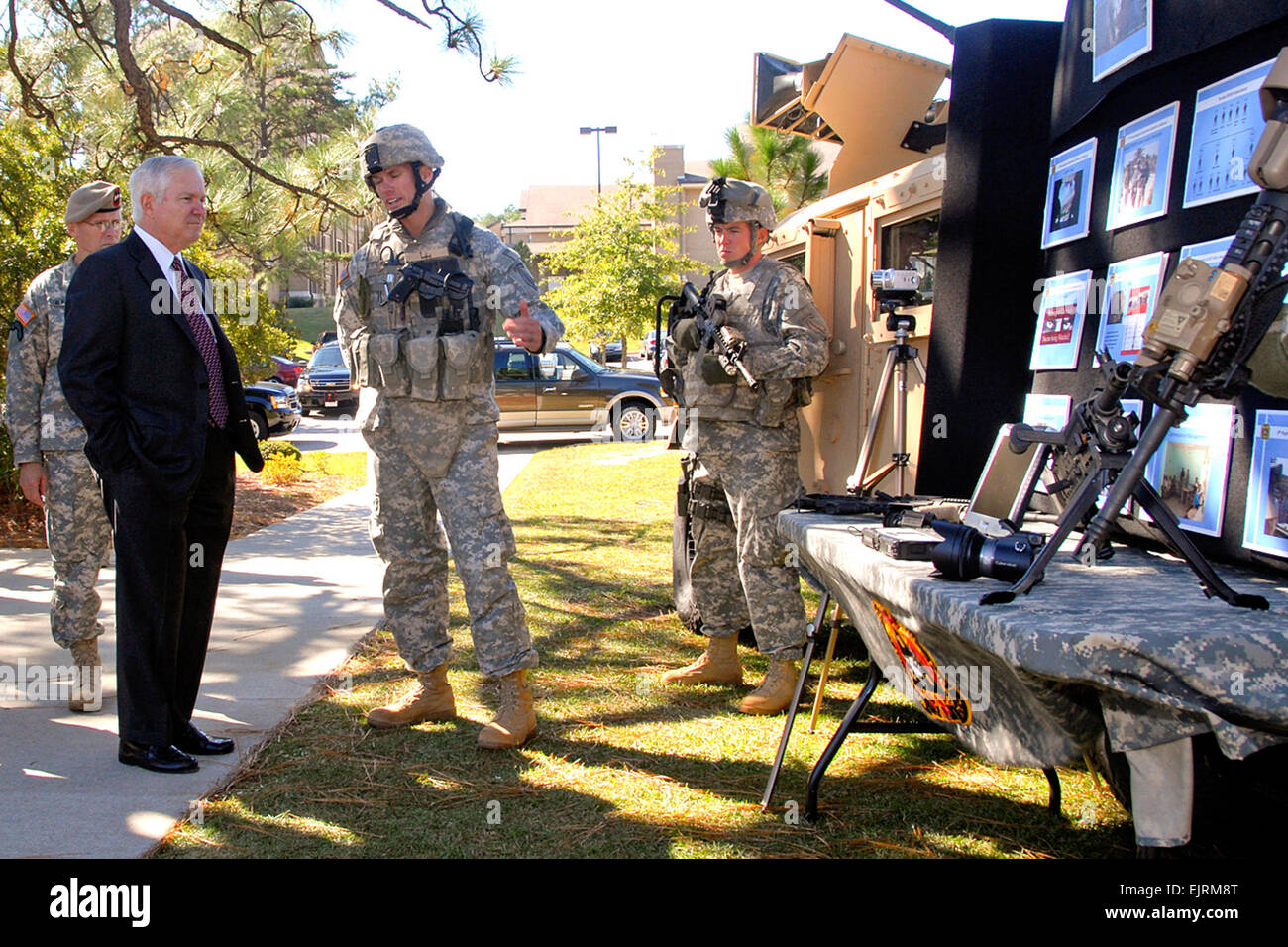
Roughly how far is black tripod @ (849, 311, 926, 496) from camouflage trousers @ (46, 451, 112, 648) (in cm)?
316

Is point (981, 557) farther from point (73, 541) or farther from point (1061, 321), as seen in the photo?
point (73, 541)

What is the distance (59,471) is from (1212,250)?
13.4 feet

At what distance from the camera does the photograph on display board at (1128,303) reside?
2.75 m

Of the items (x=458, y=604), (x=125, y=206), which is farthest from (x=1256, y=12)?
(x=125, y=206)

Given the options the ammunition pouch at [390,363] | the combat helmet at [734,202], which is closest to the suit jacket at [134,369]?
the ammunition pouch at [390,363]

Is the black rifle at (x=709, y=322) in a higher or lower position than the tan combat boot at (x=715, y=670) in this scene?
higher

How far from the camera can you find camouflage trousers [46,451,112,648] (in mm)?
4098

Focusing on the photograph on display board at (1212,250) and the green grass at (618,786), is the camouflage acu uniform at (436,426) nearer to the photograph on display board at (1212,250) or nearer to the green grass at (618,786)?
the green grass at (618,786)

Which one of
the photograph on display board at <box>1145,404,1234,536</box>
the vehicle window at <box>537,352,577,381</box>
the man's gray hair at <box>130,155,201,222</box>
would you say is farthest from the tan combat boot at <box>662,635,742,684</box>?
the vehicle window at <box>537,352,577,381</box>

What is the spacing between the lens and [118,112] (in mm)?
8141

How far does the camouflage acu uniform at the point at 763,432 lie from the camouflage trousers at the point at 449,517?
936 mm

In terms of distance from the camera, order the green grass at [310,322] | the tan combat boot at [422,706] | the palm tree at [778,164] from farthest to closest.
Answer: the green grass at [310,322] < the palm tree at [778,164] < the tan combat boot at [422,706]

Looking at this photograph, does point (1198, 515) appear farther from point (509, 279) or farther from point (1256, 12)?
point (509, 279)

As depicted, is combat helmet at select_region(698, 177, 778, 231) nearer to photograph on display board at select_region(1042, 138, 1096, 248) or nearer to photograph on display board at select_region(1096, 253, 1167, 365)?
photograph on display board at select_region(1042, 138, 1096, 248)
